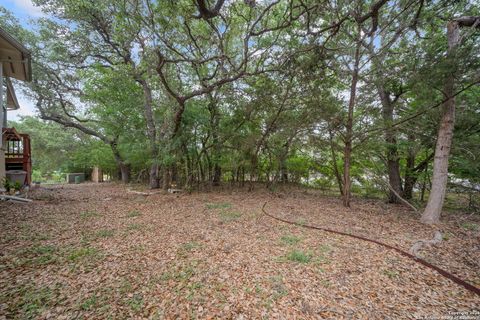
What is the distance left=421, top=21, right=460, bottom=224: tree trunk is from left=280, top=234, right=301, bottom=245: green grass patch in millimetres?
3518

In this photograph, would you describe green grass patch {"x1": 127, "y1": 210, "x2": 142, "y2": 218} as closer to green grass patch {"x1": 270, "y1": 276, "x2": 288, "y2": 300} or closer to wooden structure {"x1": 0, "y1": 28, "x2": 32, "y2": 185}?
green grass patch {"x1": 270, "y1": 276, "x2": 288, "y2": 300}

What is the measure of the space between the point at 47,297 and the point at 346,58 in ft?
25.8

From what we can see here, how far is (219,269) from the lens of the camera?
8.28ft

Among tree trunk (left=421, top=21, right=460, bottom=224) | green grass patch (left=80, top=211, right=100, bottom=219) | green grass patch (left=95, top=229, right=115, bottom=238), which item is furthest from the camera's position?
green grass patch (left=80, top=211, right=100, bottom=219)

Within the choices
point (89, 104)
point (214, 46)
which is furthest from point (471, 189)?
point (89, 104)

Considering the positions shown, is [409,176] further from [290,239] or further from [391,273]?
[290,239]

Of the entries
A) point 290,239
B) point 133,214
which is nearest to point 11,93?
point 133,214

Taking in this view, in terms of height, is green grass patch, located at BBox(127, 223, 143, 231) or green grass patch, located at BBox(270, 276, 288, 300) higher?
green grass patch, located at BBox(127, 223, 143, 231)

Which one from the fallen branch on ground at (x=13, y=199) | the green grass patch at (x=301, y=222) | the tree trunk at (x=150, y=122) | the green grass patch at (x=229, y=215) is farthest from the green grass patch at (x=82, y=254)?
the tree trunk at (x=150, y=122)

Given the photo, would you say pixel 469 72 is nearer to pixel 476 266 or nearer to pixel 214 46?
pixel 476 266

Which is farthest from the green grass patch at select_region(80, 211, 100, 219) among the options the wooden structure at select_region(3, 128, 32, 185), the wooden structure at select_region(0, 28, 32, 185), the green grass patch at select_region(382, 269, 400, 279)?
the green grass patch at select_region(382, 269, 400, 279)

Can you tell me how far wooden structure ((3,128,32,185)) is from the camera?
7.61 meters

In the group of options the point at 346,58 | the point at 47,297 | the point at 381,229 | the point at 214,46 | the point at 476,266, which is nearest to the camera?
the point at 47,297

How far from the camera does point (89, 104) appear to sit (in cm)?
1070
